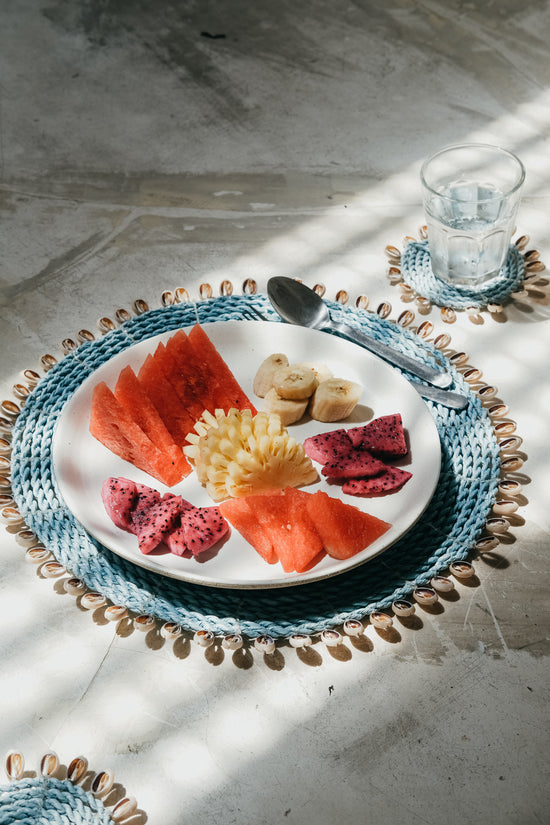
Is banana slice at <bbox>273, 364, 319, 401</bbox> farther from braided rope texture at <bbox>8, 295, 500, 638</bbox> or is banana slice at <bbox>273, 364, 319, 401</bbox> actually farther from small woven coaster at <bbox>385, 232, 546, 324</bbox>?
small woven coaster at <bbox>385, 232, 546, 324</bbox>

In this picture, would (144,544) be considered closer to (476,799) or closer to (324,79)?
(476,799)

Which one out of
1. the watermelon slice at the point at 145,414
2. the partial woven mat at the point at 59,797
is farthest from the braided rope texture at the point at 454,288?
the partial woven mat at the point at 59,797

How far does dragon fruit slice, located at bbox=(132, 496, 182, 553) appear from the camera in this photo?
49.8 inches

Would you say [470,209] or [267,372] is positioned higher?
[470,209]

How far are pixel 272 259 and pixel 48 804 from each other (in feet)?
3.83

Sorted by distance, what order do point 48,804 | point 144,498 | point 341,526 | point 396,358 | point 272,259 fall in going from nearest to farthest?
point 48,804 → point 341,526 → point 144,498 → point 396,358 → point 272,259

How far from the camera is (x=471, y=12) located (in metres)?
2.59

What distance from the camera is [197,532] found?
1261mm

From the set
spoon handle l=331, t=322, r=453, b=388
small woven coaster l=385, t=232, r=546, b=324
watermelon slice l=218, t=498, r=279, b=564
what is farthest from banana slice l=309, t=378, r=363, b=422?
small woven coaster l=385, t=232, r=546, b=324

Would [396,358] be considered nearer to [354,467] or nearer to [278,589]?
[354,467]

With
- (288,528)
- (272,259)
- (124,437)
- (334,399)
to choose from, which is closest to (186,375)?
(124,437)

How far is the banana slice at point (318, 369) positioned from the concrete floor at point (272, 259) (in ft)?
1.00

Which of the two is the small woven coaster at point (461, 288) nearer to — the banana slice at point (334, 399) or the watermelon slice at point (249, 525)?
the banana slice at point (334, 399)

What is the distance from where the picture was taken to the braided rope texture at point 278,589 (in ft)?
4.10
